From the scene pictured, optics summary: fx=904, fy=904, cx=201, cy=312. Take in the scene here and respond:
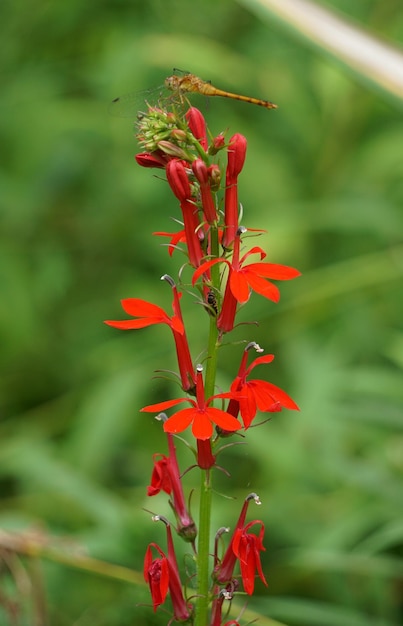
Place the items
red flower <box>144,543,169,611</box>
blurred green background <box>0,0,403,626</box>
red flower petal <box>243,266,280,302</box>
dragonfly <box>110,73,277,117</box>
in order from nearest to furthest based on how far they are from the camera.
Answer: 1. red flower petal <box>243,266,280,302</box>
2. red flower <box>144,543,169,611</box>
3. dragonfly <box>110,73,277,117</box>
4. blurred green background <box>0,0,403,626</box>

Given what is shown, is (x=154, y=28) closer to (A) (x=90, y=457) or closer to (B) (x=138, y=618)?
(A) (x=90, y=457)

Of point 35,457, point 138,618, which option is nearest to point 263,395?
point 138,618

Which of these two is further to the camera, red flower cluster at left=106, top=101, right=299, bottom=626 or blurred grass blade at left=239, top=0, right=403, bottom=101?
blurred grass blade at left=239, top=0, right=403, bottom=101

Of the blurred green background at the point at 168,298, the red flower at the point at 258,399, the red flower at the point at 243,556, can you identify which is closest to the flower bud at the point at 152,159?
the red flower at the point at 258,399

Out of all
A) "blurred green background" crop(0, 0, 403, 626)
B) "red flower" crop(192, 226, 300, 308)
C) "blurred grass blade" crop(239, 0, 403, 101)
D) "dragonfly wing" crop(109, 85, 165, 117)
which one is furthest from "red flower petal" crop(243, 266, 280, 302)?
"blurred green background" crop(0, 0, 403, 626)

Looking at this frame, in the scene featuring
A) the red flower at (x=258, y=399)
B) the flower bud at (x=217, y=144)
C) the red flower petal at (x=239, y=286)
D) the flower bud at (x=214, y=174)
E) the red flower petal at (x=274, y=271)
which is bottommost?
the red flower at (x=258, y=399)

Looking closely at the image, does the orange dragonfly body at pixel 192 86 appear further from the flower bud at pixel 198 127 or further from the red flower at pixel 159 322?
the red flower at pixel 159 322

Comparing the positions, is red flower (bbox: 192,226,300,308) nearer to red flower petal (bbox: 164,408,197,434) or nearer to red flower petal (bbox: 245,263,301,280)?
red flower petal (bbox: 245,263,301,280)
